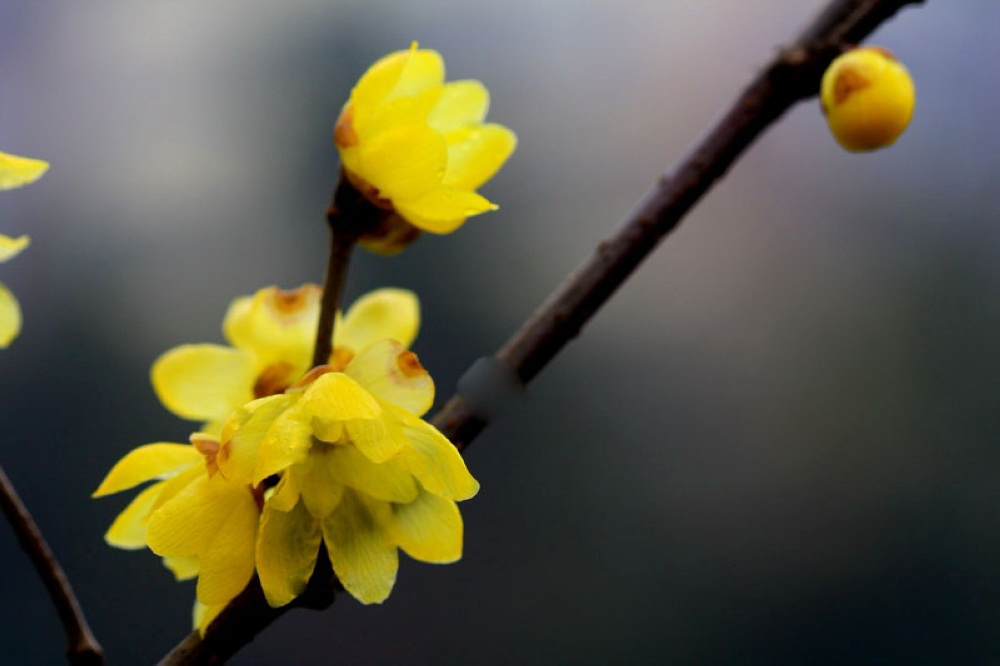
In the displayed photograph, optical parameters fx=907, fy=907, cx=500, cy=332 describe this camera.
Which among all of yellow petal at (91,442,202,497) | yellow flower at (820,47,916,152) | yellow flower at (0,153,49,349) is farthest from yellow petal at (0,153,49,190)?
yellow flower at (820,47,916,152)

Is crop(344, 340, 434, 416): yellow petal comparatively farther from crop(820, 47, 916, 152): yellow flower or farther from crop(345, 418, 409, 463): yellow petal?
crop(820, 47, 916, 152): yellow flower

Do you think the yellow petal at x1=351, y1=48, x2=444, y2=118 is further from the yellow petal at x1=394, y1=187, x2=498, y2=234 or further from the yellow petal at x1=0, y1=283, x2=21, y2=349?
the yellow petal at x1=0, y1=283, x2=21, y2=349

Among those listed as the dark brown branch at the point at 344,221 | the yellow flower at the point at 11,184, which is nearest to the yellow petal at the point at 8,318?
the yellow flower at the point at 11,184

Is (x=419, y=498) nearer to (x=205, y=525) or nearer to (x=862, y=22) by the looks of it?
(x=205, y=525)

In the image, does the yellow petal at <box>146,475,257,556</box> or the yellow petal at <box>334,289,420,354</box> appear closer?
the yellow petal at <box>146,475,257,556</box>

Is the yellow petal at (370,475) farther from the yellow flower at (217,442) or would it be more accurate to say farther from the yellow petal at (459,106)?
the yellow petal at (459,106)

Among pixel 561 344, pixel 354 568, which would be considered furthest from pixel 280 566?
pixel 561 344

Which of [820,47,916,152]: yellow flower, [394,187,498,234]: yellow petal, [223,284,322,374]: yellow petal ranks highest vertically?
[820,47,916,152]: yellow flower

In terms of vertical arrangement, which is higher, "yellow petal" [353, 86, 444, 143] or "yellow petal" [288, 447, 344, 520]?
"yellow petal" [353, 86, 444, 143]
